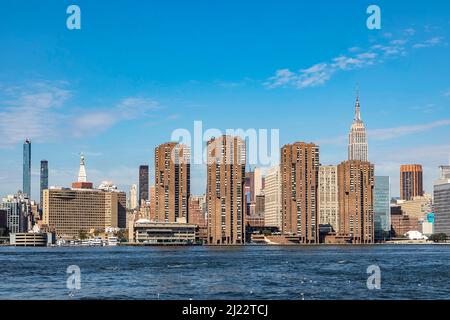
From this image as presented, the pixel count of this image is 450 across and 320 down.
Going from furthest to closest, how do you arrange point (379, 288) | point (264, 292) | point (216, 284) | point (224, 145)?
point (224, 145)
point (216, 284)
point (379, 288)
point (264, 292)

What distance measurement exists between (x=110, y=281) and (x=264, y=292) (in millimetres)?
13815
